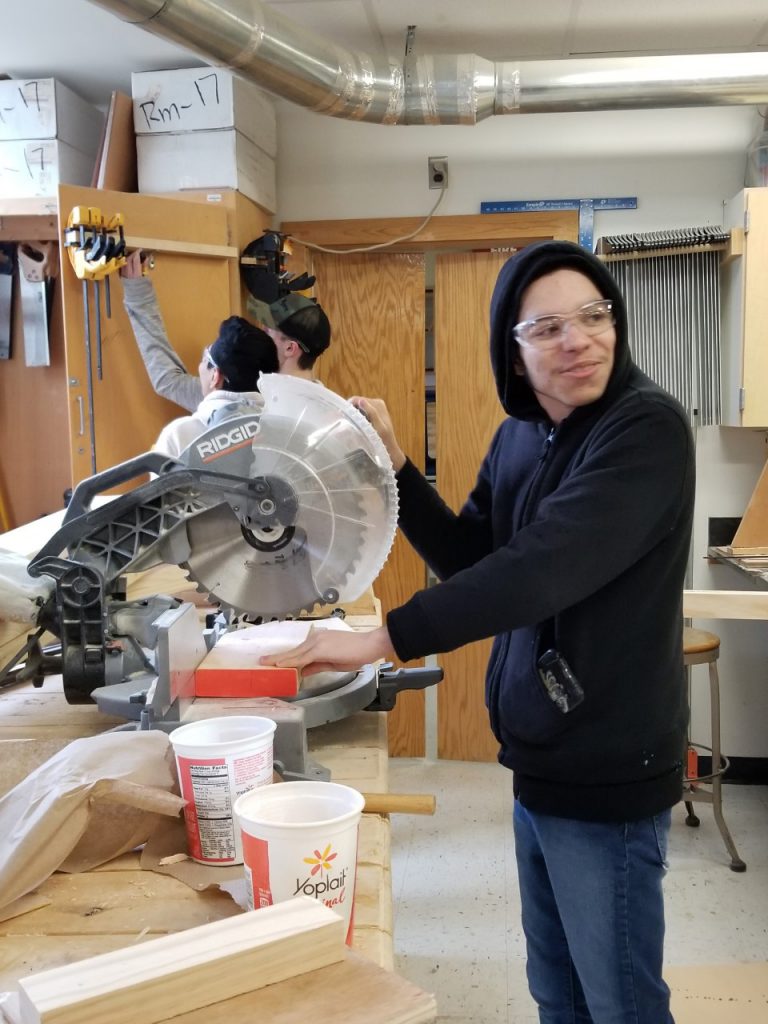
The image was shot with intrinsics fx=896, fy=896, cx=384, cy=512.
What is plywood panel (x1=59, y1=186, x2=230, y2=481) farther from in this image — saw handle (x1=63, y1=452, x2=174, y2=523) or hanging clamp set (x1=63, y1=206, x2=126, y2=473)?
saw handle (x1=63, y1=452, x2=174, y2=523)

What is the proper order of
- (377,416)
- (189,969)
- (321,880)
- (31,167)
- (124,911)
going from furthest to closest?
(31,167), (377,416), (124,911), (321,880), (189,969)

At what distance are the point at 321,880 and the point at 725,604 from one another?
180cm

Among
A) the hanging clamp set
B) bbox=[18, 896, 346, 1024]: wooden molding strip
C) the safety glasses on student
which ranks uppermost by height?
the hanging clamp set

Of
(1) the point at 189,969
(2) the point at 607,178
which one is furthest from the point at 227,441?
(2) the point at 607,178

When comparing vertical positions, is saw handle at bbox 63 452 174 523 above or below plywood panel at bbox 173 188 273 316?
below

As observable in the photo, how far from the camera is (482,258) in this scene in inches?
140

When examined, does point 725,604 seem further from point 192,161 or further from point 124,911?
point 192,161

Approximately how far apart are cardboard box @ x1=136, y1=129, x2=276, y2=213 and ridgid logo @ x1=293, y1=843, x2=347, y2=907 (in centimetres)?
271

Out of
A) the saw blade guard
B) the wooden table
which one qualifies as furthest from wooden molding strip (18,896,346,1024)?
the saw blade guard

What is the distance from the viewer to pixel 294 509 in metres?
1.20

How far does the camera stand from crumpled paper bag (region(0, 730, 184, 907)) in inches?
35.0

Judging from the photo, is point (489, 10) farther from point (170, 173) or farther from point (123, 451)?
point (123, 451)

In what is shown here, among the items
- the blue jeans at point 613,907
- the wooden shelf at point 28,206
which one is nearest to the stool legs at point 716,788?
the blue jeans at point 613,907

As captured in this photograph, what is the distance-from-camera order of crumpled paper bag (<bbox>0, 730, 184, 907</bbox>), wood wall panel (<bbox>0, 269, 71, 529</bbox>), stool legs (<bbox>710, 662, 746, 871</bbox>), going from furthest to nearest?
1. wood wall panel (<bbox>0, 269, 71, 529</bbox>)
2. stool legs (<bbox>710, 662, 746, 871</bbox>)
3. crumpled paper bag (<bbox>0, 730, 184, 907</bbox>)
